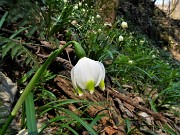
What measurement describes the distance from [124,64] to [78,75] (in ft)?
6.56

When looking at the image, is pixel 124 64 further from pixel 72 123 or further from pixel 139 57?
pixel 72 123

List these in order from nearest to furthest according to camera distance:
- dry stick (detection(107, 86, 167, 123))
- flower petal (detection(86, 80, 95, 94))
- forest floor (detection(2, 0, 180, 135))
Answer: flower petal (detection(86, 80, 95, 94)) → forest floor (detection(2, 0, 180, 135)) → dry stick (detection(107, 86, 167, 123))

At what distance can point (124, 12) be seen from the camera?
936cm

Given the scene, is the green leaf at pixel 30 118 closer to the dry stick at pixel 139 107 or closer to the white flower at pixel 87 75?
the white flower at pixel 87 75

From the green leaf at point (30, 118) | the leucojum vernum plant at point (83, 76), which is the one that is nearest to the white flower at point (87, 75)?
the leucojum vernum plant at point (83, 76)

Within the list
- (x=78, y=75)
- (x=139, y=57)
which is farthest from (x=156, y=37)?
(x=78, y=75)

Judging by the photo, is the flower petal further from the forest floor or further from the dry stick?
the dry stick

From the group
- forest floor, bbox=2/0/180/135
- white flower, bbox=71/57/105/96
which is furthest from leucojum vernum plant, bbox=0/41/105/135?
forest floor, bbox=2/0/180/135

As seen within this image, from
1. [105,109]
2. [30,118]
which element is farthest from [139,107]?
[30,118]

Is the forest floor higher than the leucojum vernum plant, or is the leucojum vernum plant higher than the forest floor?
the leucojum vernum plant

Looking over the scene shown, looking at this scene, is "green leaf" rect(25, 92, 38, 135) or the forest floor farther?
the forest floor

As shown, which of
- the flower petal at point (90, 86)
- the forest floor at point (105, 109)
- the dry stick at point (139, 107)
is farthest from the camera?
the dry stick at point (139, 107)

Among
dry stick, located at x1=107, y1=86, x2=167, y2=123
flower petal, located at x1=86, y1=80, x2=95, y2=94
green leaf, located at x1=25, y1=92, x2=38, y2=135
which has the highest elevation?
flower petal, located at x1=86, y1=80, x2=95, y2=94

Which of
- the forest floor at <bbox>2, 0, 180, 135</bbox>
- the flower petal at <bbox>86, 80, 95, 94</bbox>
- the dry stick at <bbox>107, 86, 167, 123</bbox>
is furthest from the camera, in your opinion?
the dry stick at <bbox>107, 86, 167, 123</bbox>
